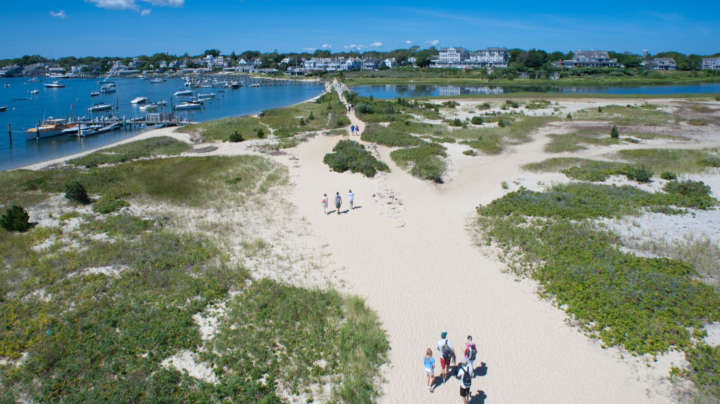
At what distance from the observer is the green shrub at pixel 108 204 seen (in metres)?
24.9

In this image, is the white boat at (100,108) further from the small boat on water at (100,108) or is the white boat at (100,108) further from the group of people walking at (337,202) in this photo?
the group of people walking at (337,202)

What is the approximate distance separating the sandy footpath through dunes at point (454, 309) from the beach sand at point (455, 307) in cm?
4

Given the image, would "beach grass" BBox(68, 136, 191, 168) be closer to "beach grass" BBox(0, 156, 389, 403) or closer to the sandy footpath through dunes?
"beach grass" BBox(0, 156, 389, 403)

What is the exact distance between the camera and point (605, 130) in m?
56.1

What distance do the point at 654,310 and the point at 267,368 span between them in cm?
1480

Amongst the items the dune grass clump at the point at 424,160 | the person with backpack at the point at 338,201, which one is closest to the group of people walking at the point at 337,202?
the person with backpack at the point at 338,201

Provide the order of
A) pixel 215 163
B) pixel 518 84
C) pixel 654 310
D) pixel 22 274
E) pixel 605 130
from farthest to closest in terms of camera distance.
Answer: pixel 518 84, pixel 605 130, pixel 215 163, pixel 22 274, pixel 654 310

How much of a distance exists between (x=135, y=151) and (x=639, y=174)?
50010 millimetres

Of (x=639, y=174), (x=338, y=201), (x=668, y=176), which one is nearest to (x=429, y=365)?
(x=338, y=201)

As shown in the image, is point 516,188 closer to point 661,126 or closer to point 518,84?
point 661,126

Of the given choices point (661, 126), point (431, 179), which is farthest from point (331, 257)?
point (661, 126)

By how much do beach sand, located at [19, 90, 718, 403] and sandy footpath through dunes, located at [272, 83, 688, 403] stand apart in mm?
40

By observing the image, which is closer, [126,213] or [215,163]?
[126,213]

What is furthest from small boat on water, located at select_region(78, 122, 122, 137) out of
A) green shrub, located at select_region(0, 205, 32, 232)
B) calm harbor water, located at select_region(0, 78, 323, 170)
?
green shrub, located at select_region(0, 205, 32, 232)
